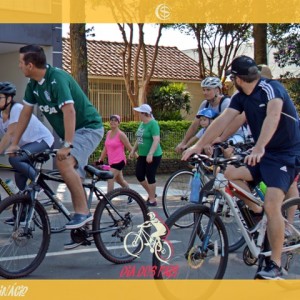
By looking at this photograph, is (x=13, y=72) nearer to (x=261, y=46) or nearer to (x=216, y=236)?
(x=261, y=46)

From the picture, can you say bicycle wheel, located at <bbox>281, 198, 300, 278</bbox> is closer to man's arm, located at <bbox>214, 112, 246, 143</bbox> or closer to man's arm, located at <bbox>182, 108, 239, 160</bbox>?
man's arm, located at <bbox>182, 108, 239, 160</bbox>

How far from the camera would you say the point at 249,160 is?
16.8 feet

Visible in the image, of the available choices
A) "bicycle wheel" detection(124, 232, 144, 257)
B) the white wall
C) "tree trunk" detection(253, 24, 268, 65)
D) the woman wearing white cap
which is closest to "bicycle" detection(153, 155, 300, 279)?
"bicycle wheel" detection(124, 232, 144, 257)

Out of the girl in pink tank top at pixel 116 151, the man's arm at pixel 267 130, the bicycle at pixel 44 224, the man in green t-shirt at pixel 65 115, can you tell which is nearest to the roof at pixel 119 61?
the girl in pink tank top at pixel 116 151

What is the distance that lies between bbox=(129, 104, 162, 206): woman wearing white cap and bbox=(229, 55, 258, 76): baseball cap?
515 centimetres

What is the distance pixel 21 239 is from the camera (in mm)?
5992

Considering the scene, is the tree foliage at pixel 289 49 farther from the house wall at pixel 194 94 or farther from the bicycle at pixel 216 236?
the house wall at pixel 194 94

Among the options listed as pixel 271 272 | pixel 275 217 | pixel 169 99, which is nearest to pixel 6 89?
pixel 275 217

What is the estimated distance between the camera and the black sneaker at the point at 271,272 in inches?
Answer: 211

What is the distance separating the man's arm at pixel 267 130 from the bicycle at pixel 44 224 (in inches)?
72.8

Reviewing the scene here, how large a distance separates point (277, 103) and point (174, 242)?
55.9 inches

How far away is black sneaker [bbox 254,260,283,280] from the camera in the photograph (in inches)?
211
